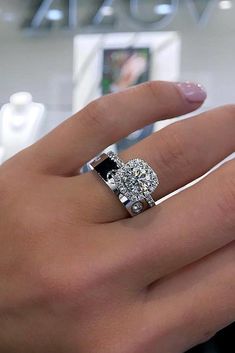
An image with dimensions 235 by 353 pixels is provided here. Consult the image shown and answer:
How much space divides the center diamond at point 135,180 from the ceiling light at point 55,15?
2443 mm

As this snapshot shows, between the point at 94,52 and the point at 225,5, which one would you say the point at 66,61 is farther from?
the point at 225,5

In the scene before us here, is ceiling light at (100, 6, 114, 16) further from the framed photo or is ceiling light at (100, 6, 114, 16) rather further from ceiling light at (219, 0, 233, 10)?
ceiling light at (219, 0, 233, 10)

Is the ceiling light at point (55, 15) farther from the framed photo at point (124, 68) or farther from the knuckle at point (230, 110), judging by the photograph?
the knuckle at point (230, 110)

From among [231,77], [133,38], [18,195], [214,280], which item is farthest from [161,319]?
[133,38]

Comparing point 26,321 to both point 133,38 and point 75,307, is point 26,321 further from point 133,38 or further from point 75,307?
point 133,38

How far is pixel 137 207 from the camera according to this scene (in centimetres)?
37

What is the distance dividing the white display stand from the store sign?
595 mm

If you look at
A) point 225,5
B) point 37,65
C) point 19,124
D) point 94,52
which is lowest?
point 19,124

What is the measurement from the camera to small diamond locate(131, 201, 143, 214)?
37 cm

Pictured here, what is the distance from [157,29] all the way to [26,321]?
2.27 m

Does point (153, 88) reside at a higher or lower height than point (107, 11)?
lower

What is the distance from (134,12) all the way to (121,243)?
93.4 inches

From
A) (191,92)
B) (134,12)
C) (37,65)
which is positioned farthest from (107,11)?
(191,92)

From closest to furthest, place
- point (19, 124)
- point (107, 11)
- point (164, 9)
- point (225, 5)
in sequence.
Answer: point (19, 124) < point (225, 5) < point (164, 9) < point (107, 11)
